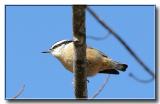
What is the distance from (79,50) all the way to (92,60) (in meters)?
0.75

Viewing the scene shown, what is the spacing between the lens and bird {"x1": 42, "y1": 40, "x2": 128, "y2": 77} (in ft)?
6.19

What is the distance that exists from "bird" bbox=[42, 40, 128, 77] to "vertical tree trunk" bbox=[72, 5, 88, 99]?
1.17ft

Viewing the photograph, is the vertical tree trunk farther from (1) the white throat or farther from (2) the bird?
(1) the white throat

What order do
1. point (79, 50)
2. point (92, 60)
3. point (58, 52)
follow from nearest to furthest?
point (79, 50)
point (92, 60)
point (58, 52)

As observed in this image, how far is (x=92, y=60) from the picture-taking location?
2.09 meters

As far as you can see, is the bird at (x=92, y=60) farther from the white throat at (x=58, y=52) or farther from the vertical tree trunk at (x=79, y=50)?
the vertical tree trunk at (x=79, y=50)

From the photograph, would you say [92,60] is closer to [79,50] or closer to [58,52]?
[58,52]

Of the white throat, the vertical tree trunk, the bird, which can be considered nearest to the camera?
the vertical tree trunk

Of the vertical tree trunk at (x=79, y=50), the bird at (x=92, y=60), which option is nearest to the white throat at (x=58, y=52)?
the bird at (x=92, y=60)

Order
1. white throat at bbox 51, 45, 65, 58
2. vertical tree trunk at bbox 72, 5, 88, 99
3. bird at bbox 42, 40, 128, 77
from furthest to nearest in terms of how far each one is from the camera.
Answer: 1. white throat at bbox 51, 45, 65, 58
2. bird at bbox 42, 40, 128, 77
3. vertical tree trunk at bbox 72, 5, 88, 99

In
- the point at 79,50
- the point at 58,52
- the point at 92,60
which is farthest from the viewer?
the point at 58,52

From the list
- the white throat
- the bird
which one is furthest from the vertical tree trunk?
the white throat

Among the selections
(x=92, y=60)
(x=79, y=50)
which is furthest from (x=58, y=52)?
(x=79, y=50)

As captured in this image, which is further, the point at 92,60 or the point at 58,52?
the point at 58,52
